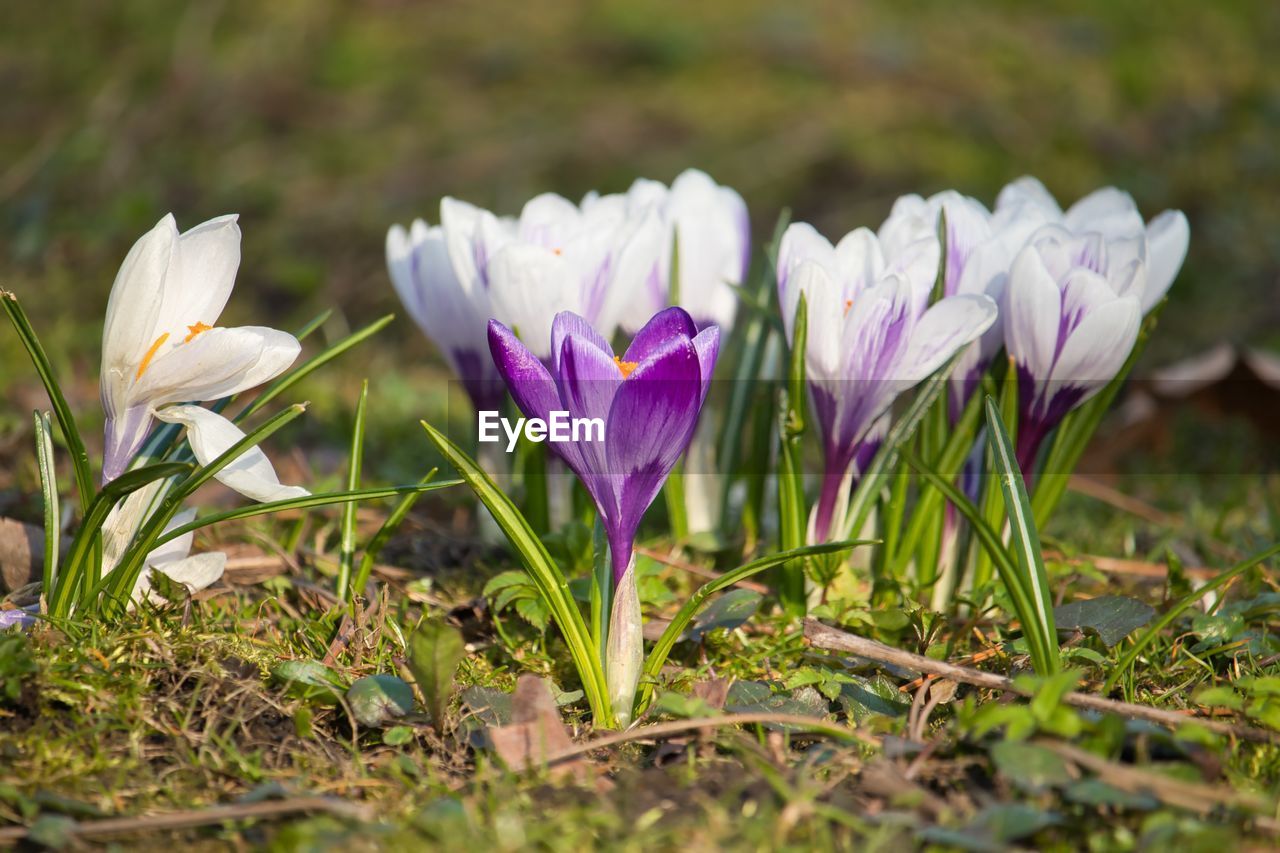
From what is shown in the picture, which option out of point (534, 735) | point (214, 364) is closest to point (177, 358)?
point (214, 364)

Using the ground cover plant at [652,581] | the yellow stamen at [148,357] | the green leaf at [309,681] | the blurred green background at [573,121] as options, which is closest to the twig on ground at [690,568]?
the ground cover plant at [652,581]

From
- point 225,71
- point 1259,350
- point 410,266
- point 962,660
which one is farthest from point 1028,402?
point 225,71

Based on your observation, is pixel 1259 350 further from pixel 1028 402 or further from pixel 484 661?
pixel 484 661

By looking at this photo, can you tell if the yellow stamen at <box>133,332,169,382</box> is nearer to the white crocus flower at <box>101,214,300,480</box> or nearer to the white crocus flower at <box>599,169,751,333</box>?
the white crocus flower at <box>101,214,300,480</box>

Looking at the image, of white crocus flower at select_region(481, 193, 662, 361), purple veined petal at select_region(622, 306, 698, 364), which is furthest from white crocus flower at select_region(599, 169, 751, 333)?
purple veined petal at select_region(622, 306, 698, 364)

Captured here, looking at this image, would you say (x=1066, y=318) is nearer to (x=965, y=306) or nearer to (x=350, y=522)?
(x=965, y=306)

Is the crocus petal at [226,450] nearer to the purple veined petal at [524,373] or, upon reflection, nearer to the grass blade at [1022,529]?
the purple veined petal at [524,373]

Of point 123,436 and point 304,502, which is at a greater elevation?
point 123,436
